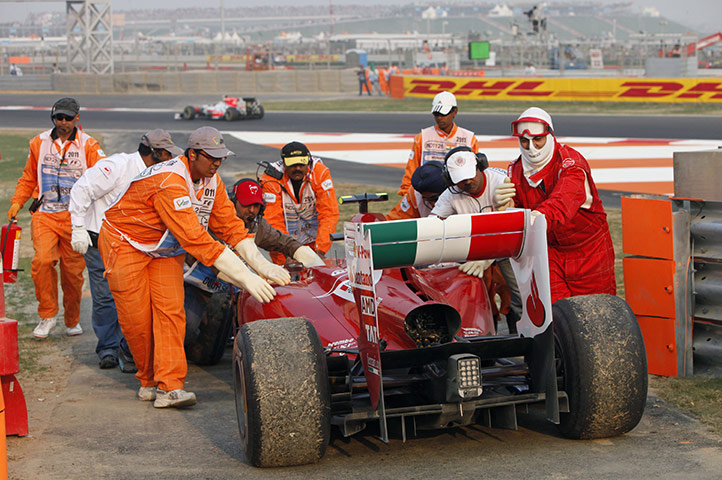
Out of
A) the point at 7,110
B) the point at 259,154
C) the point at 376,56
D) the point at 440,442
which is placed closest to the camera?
the point at 440,442

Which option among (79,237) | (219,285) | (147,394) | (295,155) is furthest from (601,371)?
(79,237)

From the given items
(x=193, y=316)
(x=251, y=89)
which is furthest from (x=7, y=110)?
(x=193, y=316)

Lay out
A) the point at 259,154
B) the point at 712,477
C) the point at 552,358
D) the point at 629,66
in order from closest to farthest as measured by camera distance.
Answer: the point at 712,477 → the point at 552,358 → the point at 259,154 → the point at 629,66

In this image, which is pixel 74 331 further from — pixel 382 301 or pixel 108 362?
pixel 382 301

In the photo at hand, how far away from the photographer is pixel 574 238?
Result: 645 centimetres

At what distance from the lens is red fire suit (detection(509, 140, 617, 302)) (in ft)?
20.9

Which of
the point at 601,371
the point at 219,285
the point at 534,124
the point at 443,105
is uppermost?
the point at 443,105

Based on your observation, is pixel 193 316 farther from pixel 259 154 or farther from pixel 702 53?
pixel 702 53

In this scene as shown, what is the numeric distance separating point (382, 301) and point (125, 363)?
106 inches

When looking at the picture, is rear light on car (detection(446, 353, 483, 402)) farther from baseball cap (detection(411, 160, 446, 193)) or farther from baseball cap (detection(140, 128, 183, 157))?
baseball cap (detection(140, 128, 183, 157))

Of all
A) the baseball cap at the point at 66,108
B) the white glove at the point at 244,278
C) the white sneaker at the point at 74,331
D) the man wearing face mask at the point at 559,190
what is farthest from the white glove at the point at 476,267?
the white sneaker at the point at 74,331

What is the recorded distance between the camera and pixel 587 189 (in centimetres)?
632

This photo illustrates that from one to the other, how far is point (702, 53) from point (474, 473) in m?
54.2

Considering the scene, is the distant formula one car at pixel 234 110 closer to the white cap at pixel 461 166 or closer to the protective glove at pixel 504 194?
the white cap at pixel 461 166
